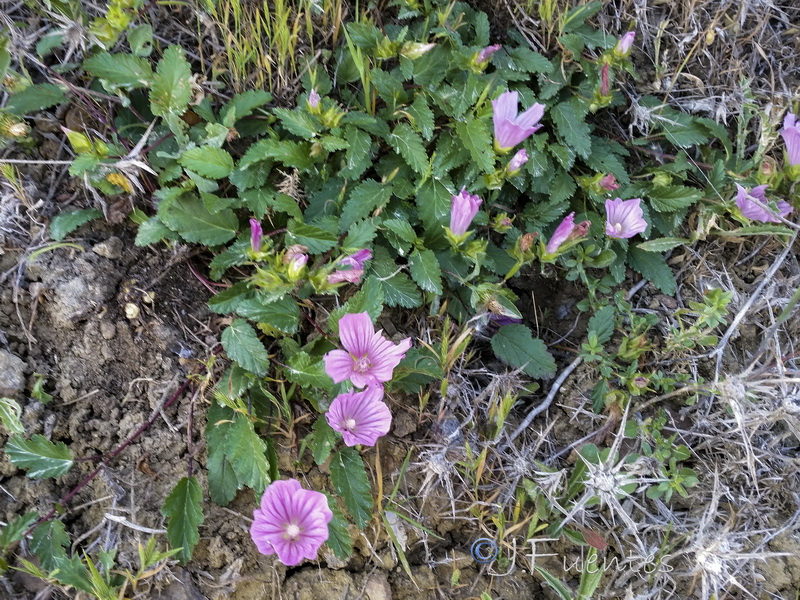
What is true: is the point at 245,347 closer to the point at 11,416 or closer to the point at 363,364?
the point at 363,364

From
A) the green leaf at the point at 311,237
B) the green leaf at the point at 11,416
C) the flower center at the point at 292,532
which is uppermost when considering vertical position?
the green leaf at the point at 311,237

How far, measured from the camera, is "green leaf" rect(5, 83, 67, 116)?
2.08m

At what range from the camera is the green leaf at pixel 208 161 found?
2.07 meters

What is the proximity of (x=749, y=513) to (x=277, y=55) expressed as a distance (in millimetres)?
2333

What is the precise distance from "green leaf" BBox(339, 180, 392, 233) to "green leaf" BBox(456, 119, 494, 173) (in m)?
0.32

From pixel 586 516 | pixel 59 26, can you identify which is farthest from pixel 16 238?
pixel 586 516

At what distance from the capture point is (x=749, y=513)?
7.04ft

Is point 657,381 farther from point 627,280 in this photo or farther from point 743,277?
point 743,277

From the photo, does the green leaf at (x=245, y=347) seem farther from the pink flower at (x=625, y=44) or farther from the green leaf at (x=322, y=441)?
the pink flower at (x=625, y=44)

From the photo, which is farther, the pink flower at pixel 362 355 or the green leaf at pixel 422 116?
the green leaf at pixel 422 116

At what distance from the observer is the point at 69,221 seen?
2049 mm

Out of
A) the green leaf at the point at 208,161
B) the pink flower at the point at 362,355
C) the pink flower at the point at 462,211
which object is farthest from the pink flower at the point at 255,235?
the pink flower at the point at 462,211

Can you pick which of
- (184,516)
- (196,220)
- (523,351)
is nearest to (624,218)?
(523,351)

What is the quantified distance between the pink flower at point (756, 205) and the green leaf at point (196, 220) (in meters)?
1.86
